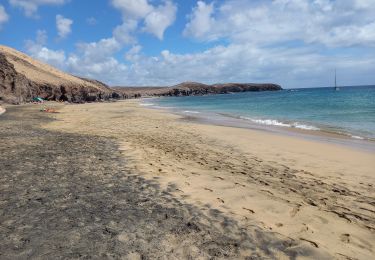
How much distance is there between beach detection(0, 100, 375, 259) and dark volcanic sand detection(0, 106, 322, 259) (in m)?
0.01

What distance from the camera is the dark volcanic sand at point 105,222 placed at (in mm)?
3805

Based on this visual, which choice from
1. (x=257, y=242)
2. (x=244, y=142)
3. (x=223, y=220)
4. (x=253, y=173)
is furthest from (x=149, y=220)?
(x=244, y=142)

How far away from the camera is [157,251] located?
379 centimetres

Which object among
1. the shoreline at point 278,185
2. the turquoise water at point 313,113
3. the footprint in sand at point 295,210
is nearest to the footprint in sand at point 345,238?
the shoreline at point 278,185

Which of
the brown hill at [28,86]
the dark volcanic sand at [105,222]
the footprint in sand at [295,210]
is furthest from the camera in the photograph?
the brown hill at [28,86]

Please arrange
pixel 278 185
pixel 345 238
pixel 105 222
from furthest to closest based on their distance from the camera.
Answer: pixel 278 185, pixel 105 222, pixel 345 238

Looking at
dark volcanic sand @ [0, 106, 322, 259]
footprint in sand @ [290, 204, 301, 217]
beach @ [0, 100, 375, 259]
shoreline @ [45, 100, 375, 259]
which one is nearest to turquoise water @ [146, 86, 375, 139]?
shoreline @ [45, 100, 375, 259]

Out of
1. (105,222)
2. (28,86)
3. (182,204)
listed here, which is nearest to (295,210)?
(182,204)

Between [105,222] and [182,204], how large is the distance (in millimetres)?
1330

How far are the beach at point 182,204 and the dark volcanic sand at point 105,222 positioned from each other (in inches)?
0.6

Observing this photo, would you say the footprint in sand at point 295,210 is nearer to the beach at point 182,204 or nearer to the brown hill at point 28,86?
the beach at point 182,204

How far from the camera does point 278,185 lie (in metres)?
6.87

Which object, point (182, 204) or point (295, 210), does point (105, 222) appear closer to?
point (182, 204)

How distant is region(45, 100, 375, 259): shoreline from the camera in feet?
15.0
